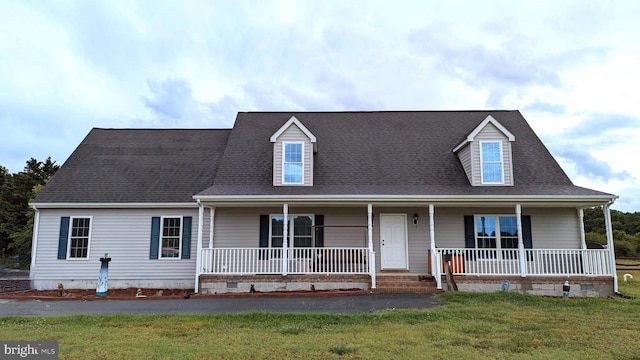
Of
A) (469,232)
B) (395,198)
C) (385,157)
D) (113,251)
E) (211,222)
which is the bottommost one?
(113,251)

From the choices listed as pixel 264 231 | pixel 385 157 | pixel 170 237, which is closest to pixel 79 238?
pixel 170 237

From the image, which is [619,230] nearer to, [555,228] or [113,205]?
[555,228]

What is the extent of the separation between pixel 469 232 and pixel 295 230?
621cm

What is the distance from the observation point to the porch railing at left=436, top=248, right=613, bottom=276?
488 inches

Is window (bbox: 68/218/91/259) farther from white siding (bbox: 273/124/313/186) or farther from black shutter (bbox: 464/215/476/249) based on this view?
black shutter (bbox: 464/215/476/249)

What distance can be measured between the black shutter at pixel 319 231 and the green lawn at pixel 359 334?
5574mm

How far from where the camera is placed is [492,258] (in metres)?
13.2

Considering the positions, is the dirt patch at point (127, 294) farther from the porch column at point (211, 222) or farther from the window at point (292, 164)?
the window at point (292, 164)

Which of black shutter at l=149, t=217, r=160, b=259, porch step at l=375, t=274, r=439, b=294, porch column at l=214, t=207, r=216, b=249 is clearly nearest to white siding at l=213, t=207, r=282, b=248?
porch column at l=214, t=207, r=216, b=249

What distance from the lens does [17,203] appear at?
31.8 meters

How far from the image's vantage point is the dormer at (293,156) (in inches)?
559

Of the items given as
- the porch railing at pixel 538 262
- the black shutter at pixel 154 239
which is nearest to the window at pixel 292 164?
the black shutter at pixel 154 239

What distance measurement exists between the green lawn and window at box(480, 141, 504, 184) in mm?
5358

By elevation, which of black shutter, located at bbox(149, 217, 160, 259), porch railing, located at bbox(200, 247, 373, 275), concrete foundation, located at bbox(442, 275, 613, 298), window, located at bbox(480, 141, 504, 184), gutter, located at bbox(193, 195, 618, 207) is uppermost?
window, located at bbox(480, 141, 504, 184)
